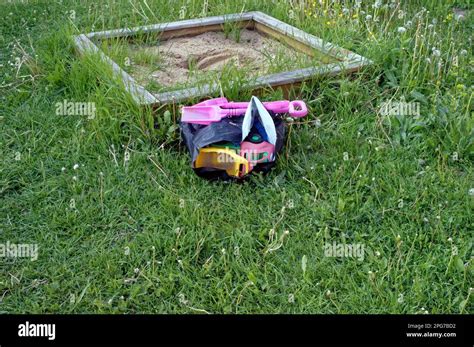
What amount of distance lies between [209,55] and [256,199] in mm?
1834

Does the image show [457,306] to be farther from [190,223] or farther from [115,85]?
[115,85]

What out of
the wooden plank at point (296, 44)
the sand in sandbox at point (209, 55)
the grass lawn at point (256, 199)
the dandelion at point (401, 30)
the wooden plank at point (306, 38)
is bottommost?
the grass lawn at point (256, 199)

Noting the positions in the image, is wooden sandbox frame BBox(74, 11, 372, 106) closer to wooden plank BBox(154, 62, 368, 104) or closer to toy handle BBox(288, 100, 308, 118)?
wooden plank BBox(154, 62, 368, 104)

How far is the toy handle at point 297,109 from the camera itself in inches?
158

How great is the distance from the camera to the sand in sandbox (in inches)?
187

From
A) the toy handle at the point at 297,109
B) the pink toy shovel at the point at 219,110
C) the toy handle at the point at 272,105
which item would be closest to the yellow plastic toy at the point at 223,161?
the pink toy shovel at the point at 219,110

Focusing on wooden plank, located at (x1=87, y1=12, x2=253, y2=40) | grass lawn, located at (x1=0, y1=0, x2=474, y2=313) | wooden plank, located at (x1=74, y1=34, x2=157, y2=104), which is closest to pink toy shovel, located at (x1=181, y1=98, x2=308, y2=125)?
grass lawn, located at (x1=0, y1=0, x2=474, y2=313)

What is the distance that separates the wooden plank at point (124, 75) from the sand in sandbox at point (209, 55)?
17 cm

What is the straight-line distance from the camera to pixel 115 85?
171 inches

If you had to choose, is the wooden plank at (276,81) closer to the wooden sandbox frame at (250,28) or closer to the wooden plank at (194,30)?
the wooden sandbox frame at (250,28)

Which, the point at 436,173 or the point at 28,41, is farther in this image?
the point at 28,41
